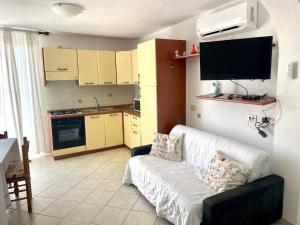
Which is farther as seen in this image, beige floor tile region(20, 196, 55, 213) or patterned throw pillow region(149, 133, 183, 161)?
patterned throw pillow region(149, 133, 183, 161)

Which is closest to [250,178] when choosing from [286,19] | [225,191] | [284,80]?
[225,191]

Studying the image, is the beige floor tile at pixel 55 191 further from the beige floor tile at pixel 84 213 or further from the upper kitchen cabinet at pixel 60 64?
the upper kitchen cabinet at pixel 60 64

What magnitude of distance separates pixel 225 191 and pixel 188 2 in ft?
7.20

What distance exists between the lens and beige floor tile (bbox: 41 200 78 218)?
2.48m

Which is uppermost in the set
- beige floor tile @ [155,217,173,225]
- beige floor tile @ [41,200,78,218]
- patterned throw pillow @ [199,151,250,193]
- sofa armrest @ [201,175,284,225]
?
patterned throw pillow @ [199,151,250,193]

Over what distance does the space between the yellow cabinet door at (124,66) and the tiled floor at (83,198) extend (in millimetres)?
1747

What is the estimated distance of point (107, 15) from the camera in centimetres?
315

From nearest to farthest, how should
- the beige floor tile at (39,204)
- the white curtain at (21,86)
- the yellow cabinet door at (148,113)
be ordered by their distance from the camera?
1. the beige floor tile at (39,204)
2. the yellow cabinet door at (148,113)
3. the white curtain at (21,86)

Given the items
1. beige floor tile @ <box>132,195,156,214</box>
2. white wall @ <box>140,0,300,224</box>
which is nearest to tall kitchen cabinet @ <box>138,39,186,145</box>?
white wall @ <box>140,0,300,224</box>

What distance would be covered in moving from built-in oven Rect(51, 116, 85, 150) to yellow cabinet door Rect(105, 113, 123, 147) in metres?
0.50

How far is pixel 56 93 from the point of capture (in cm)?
453

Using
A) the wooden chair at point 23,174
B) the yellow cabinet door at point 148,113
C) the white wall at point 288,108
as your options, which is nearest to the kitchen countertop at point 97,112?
the yellow cabinet door at point 148,113

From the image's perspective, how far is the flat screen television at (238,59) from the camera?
2154 mm

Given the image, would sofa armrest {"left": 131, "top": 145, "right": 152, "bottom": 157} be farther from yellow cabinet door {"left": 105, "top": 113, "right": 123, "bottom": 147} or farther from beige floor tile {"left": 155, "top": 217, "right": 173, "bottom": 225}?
yellow cabinet door {"left": 105, "top": 113, "right": 123, "bottom": 147}
